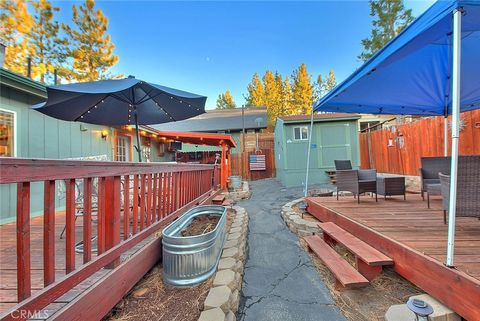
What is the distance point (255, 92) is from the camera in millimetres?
30109

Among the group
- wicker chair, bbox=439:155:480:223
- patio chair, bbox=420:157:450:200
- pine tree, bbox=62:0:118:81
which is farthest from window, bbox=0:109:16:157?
pine tree, bbox=62:0:118:81

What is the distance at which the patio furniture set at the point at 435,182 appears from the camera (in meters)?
2.27

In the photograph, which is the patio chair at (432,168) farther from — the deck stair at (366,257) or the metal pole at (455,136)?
the metal pole at (455,136)

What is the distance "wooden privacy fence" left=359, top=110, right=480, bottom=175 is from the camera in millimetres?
5871

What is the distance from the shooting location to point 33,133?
449 centimetres

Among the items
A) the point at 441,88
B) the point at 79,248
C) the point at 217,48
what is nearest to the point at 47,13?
the point at 217,48

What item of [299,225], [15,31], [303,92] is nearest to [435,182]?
[299,225]

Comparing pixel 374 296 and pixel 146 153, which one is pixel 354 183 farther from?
pixel 146 153

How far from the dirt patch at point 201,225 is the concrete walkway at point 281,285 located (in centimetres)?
69

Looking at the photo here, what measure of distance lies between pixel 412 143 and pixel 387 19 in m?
11.2

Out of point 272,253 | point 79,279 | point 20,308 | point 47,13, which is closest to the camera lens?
point 20,308

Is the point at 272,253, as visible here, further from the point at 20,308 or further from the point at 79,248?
the point at 20,308

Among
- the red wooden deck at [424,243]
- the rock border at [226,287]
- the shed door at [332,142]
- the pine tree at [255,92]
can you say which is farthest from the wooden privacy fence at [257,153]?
the pine tree at [255,92]

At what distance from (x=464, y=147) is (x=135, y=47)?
1437cm
